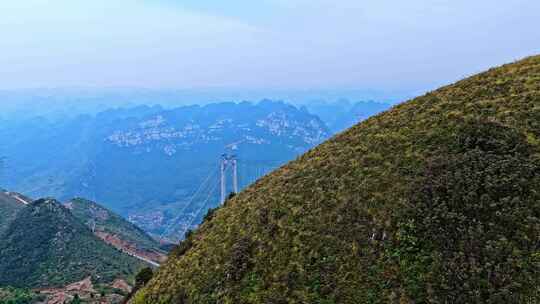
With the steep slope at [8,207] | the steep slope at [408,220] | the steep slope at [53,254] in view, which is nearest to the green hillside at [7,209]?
the steep slope at [8,207]

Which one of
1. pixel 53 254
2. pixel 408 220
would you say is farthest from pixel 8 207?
pixel 408 220

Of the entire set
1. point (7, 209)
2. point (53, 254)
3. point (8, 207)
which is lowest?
point (53, 254)

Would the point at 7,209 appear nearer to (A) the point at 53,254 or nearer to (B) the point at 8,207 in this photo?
(B) the point at 8,207

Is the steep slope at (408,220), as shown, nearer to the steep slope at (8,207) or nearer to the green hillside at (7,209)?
the steep slope at (8,207)

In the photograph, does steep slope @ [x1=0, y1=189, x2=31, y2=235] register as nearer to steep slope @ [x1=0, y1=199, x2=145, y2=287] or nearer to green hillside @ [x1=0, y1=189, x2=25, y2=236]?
green hillside @ [x1=0, y1=189, x2=25, y2=236]

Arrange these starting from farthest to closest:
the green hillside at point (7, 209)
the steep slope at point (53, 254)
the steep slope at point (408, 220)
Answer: the green hillside at point (7, 209) < the steep slope at point (53, 254) < the steep slope at point (408, 220)

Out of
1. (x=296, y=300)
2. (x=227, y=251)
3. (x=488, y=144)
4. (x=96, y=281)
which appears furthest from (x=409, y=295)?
(x=96, y=281)

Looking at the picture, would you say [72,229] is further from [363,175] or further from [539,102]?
[539,102]
